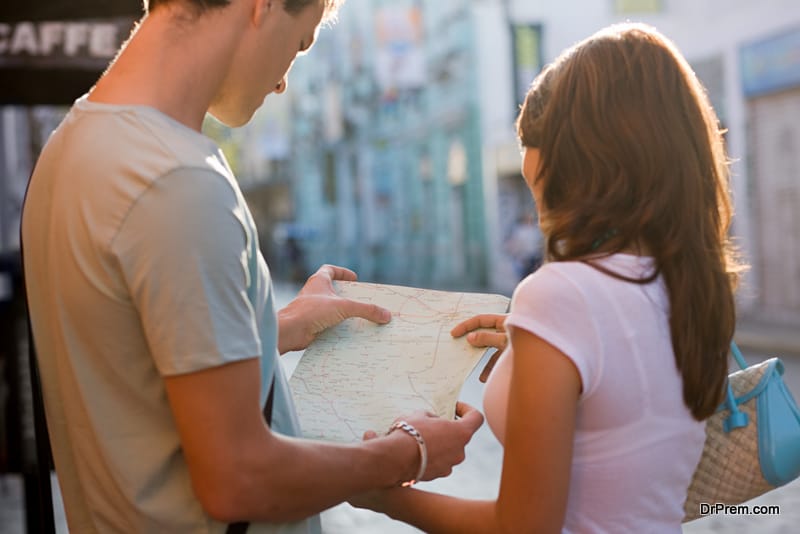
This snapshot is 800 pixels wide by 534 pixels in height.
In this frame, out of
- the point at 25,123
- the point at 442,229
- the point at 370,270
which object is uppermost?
the point at 25,123

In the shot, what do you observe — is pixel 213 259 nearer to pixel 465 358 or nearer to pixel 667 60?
pixel 465 358

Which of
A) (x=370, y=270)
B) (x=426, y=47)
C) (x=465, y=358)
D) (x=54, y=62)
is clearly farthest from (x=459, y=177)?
(x=465, y=358)

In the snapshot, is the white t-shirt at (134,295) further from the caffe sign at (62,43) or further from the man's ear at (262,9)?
the caffe sign at (62,43)

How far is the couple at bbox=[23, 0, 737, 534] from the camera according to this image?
1490mm

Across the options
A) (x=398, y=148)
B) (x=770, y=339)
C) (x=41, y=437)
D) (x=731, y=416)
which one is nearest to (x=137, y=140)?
(x=41, y=437)

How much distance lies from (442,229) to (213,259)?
28.5 metres

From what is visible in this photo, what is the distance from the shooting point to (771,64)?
1614 centimetres

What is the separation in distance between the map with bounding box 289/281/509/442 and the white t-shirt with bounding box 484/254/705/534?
0.61 ft

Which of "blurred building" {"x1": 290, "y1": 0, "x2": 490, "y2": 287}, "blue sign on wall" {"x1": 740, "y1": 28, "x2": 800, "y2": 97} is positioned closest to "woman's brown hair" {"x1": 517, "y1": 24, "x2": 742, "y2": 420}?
"blue sign on wall" {"x1": 740, "y1": 28, "x2": 800, "y2": 97}

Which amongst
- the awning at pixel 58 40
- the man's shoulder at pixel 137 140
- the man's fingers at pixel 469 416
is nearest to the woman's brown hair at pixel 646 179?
the man's fingers at pixel 469 416

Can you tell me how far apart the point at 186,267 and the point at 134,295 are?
10cm

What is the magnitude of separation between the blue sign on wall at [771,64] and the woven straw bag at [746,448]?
48.2ft

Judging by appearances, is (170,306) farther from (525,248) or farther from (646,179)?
(525,248)

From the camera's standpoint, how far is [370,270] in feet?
119
